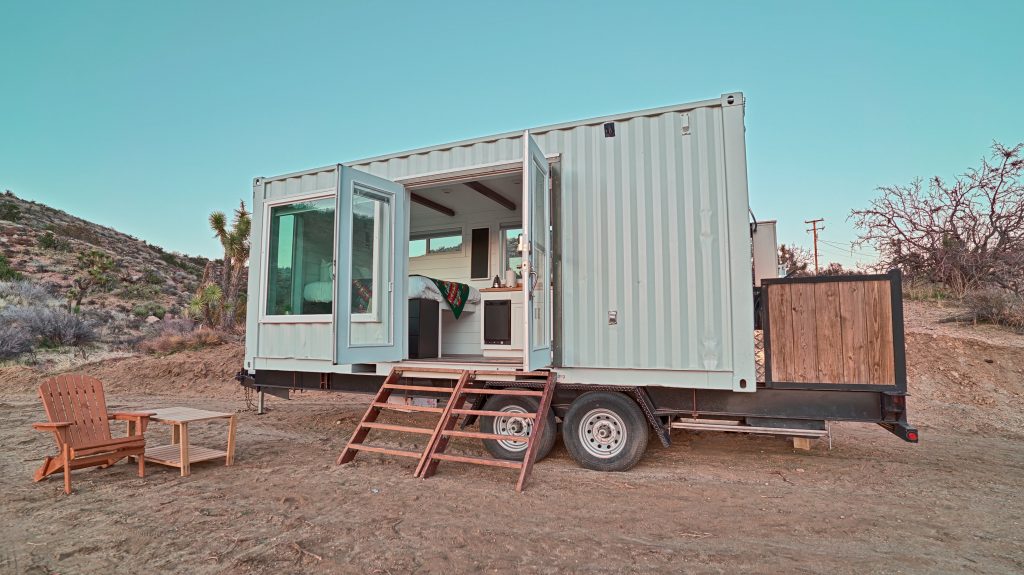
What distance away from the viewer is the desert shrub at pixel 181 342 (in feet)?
36.9

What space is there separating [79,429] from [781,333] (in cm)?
527

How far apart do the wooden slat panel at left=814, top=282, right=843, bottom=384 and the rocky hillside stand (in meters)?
16.0

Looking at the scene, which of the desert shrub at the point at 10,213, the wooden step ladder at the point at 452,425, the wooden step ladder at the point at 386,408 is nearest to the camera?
the wooden step ladder at the point at 452,425

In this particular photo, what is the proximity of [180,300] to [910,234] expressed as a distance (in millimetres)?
22870

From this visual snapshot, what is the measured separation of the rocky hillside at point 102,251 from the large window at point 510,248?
12112mm

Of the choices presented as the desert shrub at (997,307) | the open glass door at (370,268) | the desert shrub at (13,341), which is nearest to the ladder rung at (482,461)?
the open glass door at (370,268)

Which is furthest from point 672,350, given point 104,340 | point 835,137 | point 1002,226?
point 104,340

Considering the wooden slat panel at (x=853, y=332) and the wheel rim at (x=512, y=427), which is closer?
the wooden slat panel at (x=853, y=332)

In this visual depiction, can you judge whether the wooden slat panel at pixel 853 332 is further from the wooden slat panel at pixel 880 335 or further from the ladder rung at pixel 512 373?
the ladder rung at pixel 512 373

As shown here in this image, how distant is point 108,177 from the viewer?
15258 mm

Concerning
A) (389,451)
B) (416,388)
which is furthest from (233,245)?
(389,451)

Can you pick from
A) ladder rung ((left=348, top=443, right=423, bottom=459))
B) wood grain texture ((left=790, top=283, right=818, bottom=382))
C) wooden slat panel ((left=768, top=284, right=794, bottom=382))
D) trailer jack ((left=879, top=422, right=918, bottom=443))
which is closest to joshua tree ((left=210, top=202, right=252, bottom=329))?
ladder rung ((left=348, top=443, right=423, bottom=459))

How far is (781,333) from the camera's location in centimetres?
370

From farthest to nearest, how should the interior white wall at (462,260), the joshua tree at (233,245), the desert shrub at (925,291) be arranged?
the joshua tree at (233,245) < the desert shrub at (925,291) < the interior white wall at (462,260)
